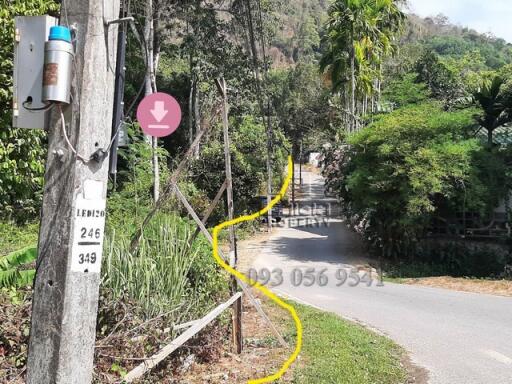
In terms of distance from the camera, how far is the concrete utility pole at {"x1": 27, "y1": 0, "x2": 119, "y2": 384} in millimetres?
2811

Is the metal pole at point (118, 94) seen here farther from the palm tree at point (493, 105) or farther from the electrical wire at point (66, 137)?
the palm tree at point (493, 105)

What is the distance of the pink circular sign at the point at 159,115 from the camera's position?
4805mm

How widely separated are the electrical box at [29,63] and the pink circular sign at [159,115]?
77.5 inches

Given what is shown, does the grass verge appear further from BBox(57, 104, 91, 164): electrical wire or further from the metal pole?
BBox(57, 104, 91, 164): electrical wire

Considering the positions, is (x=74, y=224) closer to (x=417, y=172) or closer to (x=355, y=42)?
(x=417, y=172)

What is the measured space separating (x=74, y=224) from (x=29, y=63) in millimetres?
906

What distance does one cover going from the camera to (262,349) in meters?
6.61

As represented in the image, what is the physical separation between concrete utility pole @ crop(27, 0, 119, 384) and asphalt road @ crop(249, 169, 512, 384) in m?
4.91

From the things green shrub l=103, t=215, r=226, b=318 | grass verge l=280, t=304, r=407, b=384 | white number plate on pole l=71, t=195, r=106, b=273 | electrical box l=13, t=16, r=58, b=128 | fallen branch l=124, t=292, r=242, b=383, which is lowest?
grass verge l=280, t=304, r=407, b=384

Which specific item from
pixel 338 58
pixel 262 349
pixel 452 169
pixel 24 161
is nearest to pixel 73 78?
pixel 262 349

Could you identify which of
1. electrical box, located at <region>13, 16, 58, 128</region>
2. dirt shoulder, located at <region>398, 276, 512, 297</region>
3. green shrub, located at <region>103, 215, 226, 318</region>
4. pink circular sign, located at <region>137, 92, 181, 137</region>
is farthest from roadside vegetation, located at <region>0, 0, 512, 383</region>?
Answer: dirt shoulder, located at <region>398, 276, 512, 297</region>

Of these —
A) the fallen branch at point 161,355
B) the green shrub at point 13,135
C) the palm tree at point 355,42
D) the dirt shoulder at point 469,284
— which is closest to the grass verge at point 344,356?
the fallen branch at point 161,355

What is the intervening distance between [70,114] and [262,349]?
15.1ft

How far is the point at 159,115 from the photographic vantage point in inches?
193
